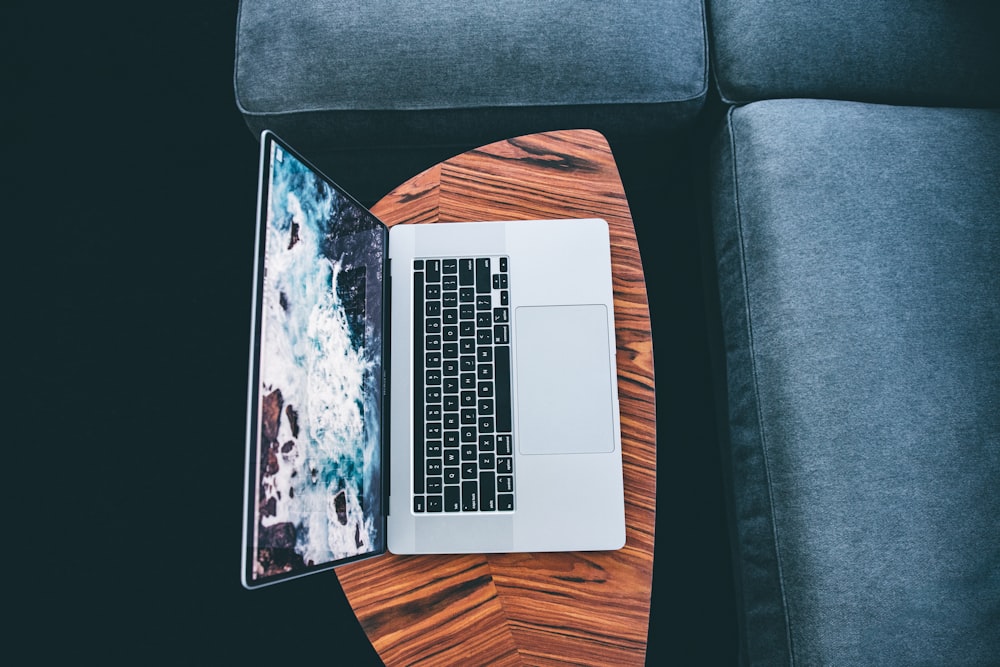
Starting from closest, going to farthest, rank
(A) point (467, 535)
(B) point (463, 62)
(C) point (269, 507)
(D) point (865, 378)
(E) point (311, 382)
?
(C) point (269, 507)
(E) point (311, 382)
(A) point (467, 535)
(D) point (865, 378)
(B) point (463, 62)

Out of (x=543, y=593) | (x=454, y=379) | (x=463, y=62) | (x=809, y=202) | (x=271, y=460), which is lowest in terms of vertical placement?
(x=543, y=593)

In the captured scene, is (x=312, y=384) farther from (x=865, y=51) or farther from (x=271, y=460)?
(x=865, y=51)

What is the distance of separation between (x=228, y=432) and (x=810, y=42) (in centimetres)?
172

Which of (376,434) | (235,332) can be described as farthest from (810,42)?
(235,332)

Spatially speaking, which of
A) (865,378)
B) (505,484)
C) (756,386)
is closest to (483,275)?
(505,484)

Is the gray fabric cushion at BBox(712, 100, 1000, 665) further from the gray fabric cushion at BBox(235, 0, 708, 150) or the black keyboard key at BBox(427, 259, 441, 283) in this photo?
the black keyboard key at BBox(427, 259, 441, 283)

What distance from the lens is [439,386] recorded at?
99 centimetres

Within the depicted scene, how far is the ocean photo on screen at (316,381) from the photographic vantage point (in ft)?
2.20

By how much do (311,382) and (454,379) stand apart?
0.28m

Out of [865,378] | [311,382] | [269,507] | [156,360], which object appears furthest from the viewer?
[156,360]

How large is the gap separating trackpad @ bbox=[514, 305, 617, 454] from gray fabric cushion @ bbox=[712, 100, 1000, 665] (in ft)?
1.15

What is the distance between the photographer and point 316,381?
30.5 inches

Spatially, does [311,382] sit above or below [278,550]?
above

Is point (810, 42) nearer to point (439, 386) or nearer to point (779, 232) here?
point (779, 232)
